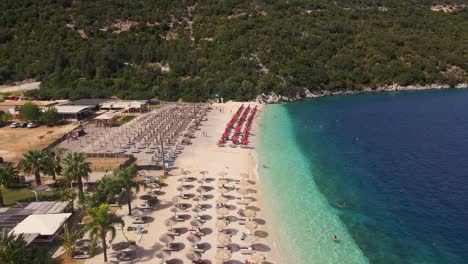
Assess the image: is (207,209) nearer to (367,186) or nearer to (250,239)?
(250,239)

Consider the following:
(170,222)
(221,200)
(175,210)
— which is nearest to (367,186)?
(221,200)

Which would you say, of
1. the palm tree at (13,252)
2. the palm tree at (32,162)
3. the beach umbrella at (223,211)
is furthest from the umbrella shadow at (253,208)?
the palm tree at (32,162)

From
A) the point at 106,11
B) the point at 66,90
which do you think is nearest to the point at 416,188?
the point at 66,90

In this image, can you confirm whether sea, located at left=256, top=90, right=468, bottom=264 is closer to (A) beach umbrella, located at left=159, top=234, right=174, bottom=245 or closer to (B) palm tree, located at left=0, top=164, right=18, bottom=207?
(A) beach umbrella, located at left=159, top=234, right=174, bottom=245

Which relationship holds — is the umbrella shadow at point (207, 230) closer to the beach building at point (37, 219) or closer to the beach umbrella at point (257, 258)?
the beach umbrella at point (257, 258)

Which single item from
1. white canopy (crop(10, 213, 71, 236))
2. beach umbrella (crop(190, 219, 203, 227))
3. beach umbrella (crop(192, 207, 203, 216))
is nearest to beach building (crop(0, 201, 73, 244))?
white canopy (crop(10, 213, 71, 236))

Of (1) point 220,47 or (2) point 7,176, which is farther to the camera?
(1) point 220,47

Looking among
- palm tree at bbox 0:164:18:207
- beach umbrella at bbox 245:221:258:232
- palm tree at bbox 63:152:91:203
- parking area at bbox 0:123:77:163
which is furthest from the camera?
parking area at bbox 0:123:77:163
